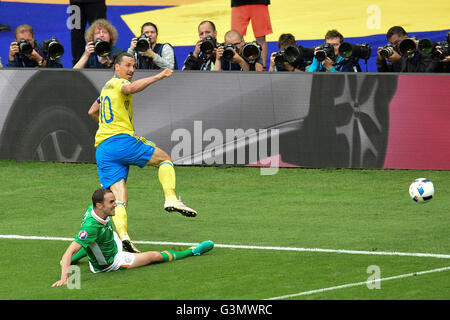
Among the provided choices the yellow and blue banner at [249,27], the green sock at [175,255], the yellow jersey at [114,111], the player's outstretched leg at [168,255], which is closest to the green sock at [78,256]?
the player's outstretched leg at [168,255]

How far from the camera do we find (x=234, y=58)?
55.5ft

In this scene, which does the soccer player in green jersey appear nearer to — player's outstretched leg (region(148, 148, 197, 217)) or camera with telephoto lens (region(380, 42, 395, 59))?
player's outstretched leg (region(148, 148, 197, 217))

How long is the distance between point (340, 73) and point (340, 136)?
1028mm

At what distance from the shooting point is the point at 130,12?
2788 centimetres

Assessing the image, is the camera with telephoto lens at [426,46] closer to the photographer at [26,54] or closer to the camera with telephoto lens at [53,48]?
the camera with telephoto lens at [53,48]

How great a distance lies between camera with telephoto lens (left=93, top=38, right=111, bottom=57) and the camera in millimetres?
16797

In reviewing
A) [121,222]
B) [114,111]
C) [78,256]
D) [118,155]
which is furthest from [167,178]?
[78,256]

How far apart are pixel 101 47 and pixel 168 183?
612 centimetres

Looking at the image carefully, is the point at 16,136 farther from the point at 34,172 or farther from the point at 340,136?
the point at 340,136

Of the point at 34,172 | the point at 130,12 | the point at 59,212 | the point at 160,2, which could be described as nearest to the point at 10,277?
the point at 59,212

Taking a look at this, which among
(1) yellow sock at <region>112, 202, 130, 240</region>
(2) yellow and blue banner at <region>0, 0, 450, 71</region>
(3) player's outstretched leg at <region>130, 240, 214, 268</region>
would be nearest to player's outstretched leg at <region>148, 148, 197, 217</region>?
(3) player's outstretched leg at <region>130, 240, 214, 268</region>

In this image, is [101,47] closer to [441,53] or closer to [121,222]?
[441,53]

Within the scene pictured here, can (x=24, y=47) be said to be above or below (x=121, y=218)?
above

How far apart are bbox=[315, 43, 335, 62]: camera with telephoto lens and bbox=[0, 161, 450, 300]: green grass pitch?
1902mm
